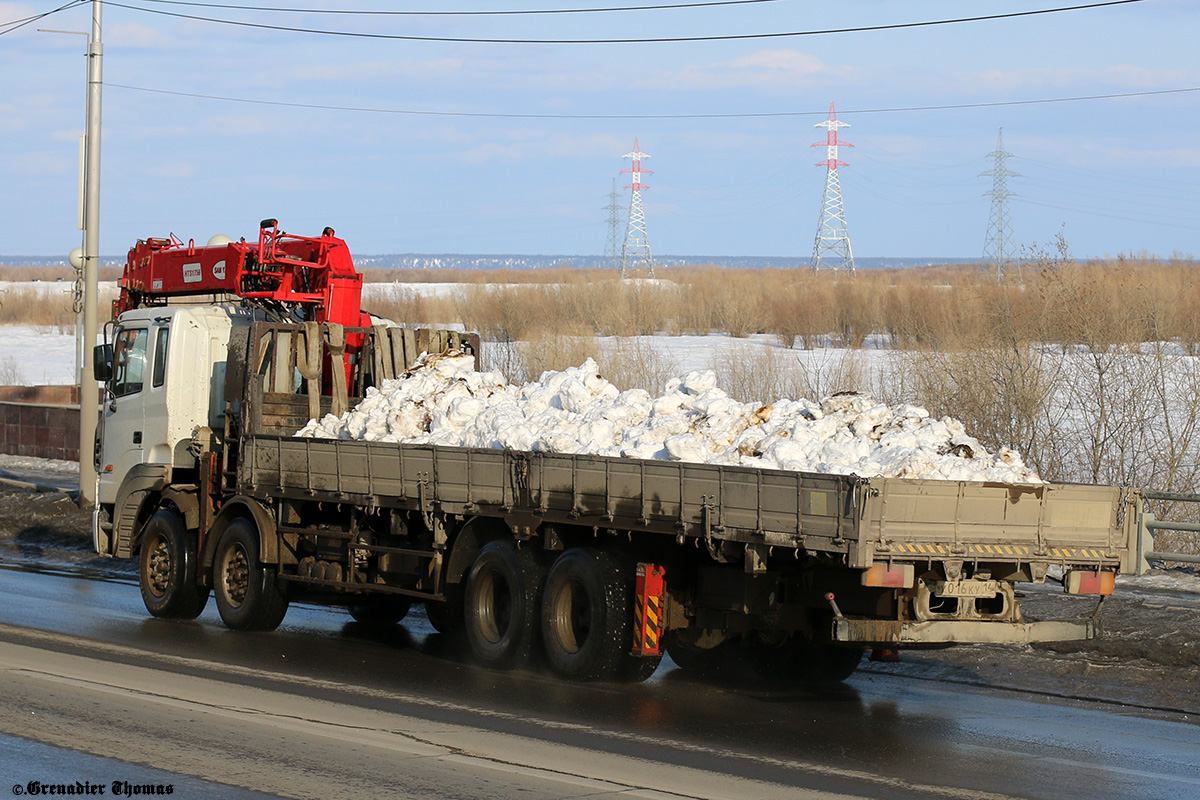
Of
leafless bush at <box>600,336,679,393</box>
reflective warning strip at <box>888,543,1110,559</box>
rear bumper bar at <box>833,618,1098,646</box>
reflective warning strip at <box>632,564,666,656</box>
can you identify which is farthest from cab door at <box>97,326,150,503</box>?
leafless bush at <box>600,336,679,393</box>

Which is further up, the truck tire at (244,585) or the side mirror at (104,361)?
the side mirror at (104,361)

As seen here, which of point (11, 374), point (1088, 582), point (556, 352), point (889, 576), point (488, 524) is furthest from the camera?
point (11, 374)

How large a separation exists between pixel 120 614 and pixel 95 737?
20.3 ft

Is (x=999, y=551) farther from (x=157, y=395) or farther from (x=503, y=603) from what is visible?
(x=157, y=395)

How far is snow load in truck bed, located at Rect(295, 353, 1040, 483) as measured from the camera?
938 centimetres

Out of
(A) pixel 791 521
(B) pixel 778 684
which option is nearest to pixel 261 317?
(B) pixel 778 684

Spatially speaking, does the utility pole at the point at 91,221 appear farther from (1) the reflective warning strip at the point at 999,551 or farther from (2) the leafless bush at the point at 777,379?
(1) the reflective warning strip at the point at 999,551

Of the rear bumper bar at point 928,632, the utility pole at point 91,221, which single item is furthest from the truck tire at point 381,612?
the utility pole at point 91,221

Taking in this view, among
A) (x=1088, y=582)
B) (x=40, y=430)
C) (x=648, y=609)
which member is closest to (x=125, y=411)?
(x=648, y=609)

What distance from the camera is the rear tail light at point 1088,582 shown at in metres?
9.30

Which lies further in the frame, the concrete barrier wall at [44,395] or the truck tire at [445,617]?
the concrete barrier wall at [44,395]

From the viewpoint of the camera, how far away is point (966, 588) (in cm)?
902

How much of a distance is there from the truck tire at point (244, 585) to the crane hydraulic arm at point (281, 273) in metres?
2.63

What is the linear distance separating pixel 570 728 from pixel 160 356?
23.9ft
